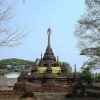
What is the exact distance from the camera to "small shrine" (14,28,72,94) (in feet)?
133

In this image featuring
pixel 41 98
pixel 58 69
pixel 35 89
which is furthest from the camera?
pixel 58 69

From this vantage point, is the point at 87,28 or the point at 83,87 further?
the point at 83,87

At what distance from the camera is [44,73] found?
168 feet

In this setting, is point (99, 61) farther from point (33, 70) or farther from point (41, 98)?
point (33, 70)

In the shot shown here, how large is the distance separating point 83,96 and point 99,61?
463 centimetres

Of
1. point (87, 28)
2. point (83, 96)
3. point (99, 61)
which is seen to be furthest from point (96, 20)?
point (83, 96)

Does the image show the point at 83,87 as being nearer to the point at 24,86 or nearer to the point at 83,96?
the point at 83,96

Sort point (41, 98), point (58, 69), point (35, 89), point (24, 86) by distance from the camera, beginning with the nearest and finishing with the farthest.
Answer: point (41, 98), point (24, 86), point (35, 89), point (58, 69)

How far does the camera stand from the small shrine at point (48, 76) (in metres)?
40.7

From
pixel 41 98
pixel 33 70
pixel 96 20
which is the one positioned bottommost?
pixel 41 98

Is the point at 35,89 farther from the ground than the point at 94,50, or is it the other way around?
the point at 94,50

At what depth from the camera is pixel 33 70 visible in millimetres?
53938

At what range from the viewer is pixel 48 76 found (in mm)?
48781

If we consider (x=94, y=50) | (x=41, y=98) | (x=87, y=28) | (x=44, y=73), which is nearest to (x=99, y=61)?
(x=94, y=50)
